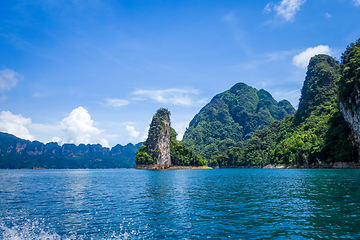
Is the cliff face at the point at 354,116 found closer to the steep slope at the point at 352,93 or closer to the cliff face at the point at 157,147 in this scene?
the steep slope at the point at 352,93

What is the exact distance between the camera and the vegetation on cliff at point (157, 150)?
511 feet

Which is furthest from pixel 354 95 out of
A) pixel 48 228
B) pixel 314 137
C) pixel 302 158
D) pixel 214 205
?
pixel 48 228

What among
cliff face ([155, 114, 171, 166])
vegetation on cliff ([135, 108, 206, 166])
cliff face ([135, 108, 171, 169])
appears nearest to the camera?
cliff face ([135, 108, 171, 169])

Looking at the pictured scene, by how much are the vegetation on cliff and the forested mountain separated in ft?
137

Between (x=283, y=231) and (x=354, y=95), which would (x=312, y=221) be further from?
(x=354, y=95)

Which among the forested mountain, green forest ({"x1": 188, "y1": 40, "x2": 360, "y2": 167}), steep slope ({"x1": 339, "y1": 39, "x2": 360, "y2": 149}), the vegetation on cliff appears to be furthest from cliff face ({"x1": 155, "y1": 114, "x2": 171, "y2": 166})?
steep slope ({"x1": 339, "y1": 39, "x2": 360, "y2": 149})

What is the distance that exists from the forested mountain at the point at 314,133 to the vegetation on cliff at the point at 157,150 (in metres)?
41.8

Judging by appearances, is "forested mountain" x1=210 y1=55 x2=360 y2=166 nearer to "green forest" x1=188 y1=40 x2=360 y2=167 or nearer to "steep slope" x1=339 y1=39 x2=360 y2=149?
"green forest" x1=188 y1=40 x2=360 y2=167

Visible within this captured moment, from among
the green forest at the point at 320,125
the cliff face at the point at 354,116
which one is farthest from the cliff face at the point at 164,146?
the cliff face at the point at 354,116

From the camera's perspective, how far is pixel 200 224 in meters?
14.1

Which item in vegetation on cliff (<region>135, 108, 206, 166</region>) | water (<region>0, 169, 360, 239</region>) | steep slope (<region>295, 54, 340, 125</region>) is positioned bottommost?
water (<region>0, 169, 360, 239</region>)

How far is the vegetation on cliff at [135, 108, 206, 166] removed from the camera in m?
156

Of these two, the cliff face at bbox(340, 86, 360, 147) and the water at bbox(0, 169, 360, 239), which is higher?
the cliff face at bbox(340, 86, 360, 147)

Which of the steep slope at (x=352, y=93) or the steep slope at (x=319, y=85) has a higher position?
the steep slope at (x=319, y=85)
